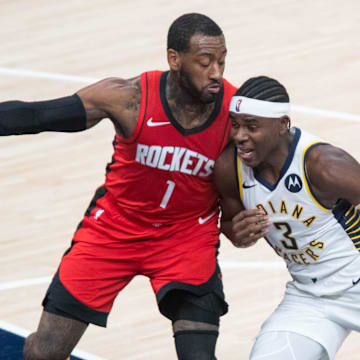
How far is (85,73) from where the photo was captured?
40.2ft

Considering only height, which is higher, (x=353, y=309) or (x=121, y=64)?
(x=353, y=309)

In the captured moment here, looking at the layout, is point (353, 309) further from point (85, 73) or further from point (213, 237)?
point (85, 73)

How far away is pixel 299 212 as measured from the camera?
5.60m

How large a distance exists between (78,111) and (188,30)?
70cm

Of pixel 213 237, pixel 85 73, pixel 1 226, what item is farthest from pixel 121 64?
pixel 213 237

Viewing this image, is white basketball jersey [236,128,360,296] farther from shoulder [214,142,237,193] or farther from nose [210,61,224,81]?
nose [210,61,224,81]

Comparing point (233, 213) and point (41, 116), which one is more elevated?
point (41, 116)

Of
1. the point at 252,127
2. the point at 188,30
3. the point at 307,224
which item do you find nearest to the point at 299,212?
the point at 307,224

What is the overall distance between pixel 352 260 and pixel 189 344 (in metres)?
0.96

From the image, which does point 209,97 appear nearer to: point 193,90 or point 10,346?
point 193,90

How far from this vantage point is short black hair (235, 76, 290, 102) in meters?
5.48

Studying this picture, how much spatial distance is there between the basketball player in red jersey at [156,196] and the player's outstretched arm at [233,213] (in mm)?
64

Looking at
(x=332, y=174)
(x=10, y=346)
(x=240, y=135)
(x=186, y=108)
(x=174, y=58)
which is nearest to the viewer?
(x=332, y=174)

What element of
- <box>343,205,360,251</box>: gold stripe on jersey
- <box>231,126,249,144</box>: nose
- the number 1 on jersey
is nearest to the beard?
<box>231,126,249,144</box>: nose
